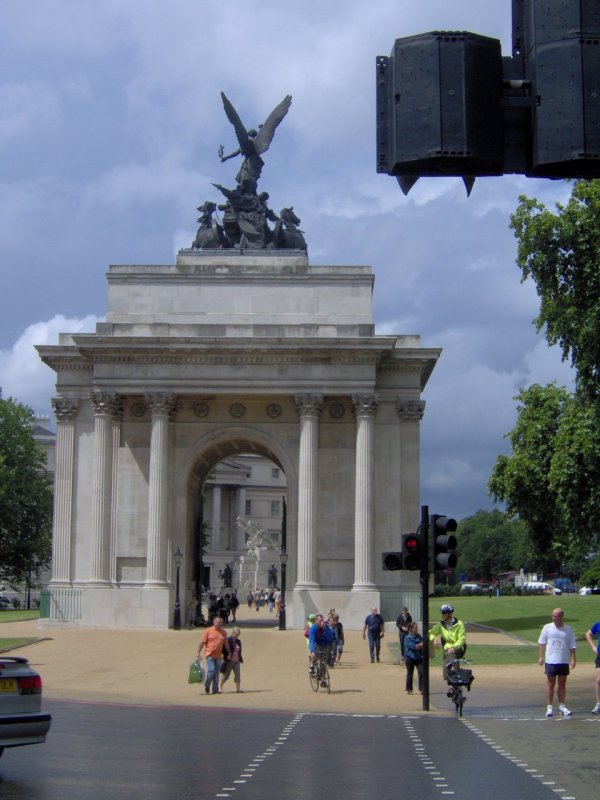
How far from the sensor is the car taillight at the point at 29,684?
14.6 m

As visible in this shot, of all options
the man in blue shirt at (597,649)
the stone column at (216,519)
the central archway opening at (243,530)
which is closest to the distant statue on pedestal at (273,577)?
the central archway opening at (243,530)

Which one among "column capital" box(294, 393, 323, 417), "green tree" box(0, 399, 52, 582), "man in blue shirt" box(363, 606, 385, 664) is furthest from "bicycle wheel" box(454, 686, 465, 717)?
"green tree" box(0, 399, 52, 582)

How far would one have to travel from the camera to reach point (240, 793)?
13305mm

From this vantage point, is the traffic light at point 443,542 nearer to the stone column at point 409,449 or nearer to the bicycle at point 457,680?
the bicycle at point 457,680

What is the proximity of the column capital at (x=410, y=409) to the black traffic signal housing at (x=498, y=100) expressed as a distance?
50564 mm

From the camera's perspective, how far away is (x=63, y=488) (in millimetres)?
56500

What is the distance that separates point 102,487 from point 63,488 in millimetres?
2662

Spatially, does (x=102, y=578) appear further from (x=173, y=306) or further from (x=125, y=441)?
(x=173, y=306)

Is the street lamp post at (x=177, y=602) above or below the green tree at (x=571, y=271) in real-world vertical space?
below

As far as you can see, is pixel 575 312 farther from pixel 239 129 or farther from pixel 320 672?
pixel 239 129

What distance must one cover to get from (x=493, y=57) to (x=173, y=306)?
2072 inches

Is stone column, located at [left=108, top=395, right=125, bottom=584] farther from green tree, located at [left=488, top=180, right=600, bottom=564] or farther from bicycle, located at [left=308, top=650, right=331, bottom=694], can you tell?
bicycle, located at [left=308, top=650, right=331, bottom=694]

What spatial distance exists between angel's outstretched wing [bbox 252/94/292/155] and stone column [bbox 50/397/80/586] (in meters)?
15.1

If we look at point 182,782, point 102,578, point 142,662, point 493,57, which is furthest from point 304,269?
point 493,57
